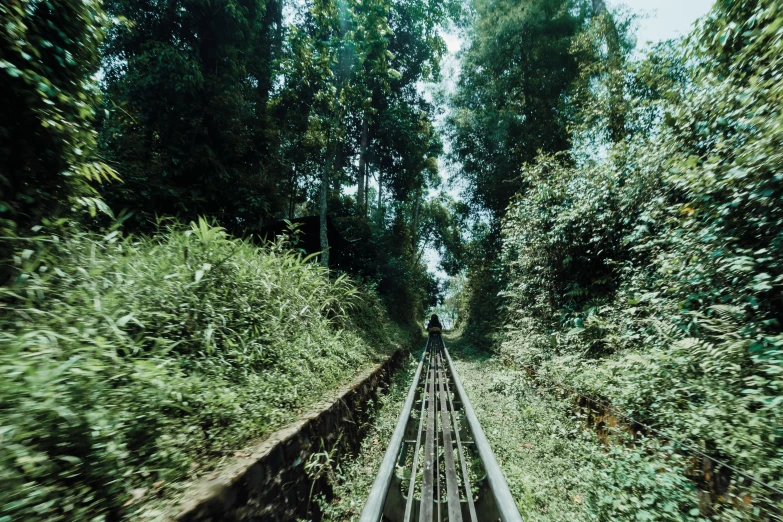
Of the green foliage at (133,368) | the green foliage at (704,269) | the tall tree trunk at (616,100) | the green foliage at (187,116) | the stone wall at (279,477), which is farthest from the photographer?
the tall tree trunk at (616,100)

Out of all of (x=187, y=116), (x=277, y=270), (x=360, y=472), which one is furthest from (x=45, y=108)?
(x=187, y=116)

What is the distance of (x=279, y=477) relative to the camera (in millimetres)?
2326

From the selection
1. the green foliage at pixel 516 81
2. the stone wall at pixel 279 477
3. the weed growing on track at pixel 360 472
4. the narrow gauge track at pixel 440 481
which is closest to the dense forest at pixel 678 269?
the narrow gauge track at pixel 440 481

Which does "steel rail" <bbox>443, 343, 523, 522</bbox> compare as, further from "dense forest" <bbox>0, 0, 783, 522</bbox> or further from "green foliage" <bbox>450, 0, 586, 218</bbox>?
"green foliage" <bbox>450, 0, 586, 218</bbox>

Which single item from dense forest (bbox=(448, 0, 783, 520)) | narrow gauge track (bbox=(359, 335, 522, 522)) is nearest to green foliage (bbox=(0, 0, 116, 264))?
narrow gauge track (bbox=(359, 335, 522, 522))

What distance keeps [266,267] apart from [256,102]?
26.4 feet

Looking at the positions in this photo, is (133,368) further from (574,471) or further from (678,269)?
(678,269)

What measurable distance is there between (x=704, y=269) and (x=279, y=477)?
443cm

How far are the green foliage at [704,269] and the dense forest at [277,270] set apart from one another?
0.03 m

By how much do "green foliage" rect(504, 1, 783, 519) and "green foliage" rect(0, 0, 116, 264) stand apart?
5213 mm

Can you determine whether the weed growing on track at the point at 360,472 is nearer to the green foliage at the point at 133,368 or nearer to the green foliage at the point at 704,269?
the green foliage at the point at 133,368

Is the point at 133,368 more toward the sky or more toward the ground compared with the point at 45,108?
more toward the ground

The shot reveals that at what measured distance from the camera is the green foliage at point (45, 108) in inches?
85.9

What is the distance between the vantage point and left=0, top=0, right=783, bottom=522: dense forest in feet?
6.02
